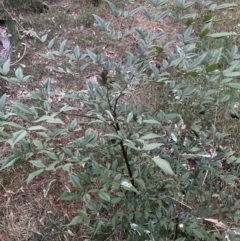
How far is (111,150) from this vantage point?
5.51 ft

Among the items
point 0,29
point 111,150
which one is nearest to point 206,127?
point 111,150

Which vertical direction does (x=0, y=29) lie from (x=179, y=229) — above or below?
above

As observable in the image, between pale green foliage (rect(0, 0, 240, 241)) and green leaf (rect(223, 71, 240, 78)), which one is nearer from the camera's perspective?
green leaf (rect(223, 71, 240, 78))

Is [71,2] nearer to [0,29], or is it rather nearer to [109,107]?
[0,29]

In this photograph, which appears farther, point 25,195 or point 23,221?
point 25,195

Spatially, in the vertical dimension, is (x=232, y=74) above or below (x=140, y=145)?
above

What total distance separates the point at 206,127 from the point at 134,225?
1235 mm

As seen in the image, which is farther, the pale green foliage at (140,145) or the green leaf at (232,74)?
the pale green foliage at (140,145)

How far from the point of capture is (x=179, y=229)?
1.71 m

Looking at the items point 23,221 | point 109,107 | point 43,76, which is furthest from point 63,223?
point 43,76

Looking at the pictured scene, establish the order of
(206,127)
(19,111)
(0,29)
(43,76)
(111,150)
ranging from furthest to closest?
(0,29) < (43,76) < (206,127) < (111,150) < (19,111)

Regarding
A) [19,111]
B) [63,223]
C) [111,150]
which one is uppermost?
[19,111]

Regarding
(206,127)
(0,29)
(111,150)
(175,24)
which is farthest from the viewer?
(175,24)

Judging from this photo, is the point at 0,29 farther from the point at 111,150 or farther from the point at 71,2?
the point at 111,150
